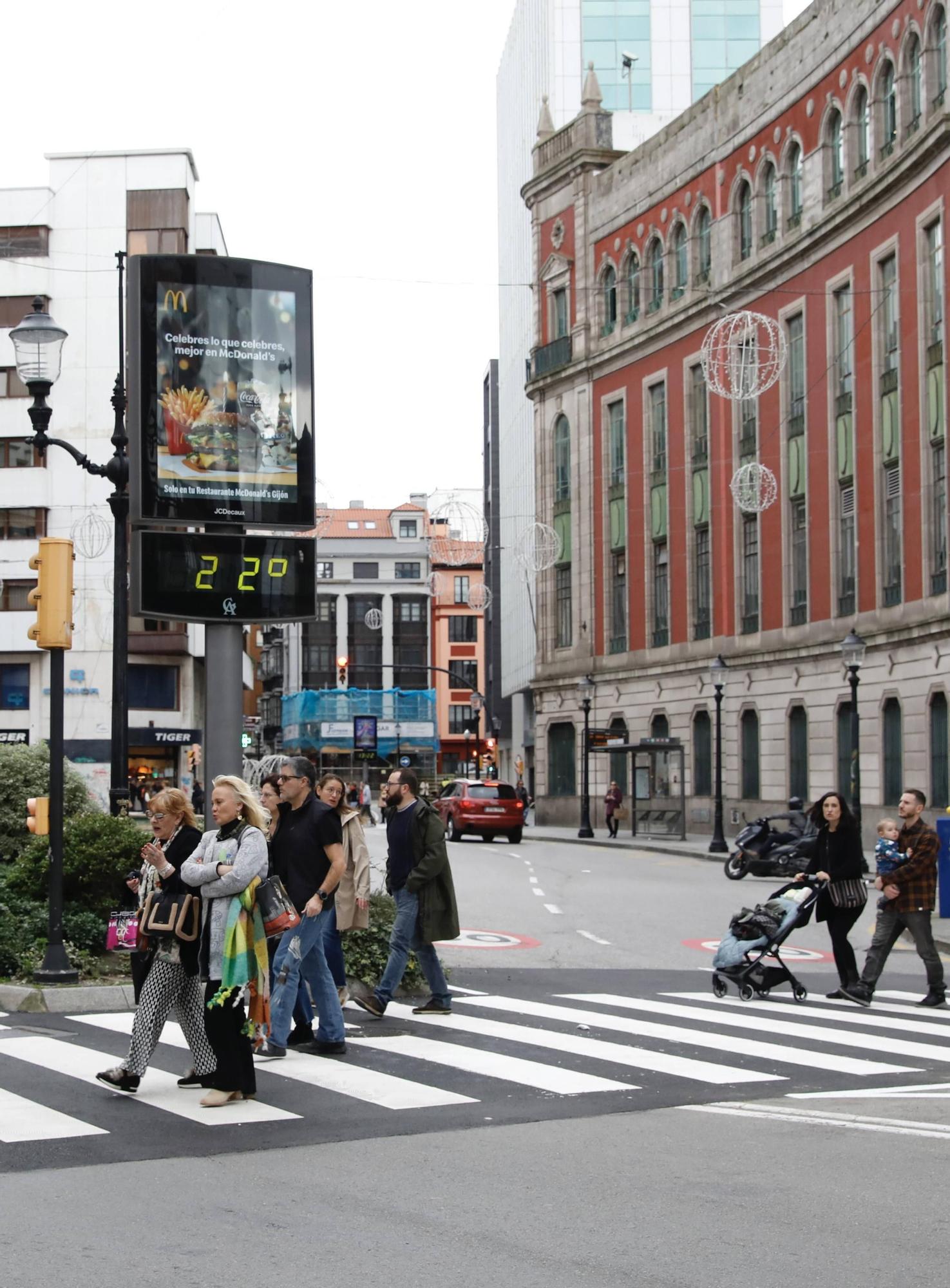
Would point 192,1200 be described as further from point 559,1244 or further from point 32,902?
point 32,902

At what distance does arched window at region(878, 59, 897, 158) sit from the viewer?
1644 inches

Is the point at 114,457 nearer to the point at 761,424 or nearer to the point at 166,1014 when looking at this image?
the point at 166,1014

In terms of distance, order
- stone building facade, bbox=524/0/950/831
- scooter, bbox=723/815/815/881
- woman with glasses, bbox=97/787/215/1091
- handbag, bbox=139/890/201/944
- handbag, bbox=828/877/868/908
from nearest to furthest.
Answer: handbag, bbox=139/890/201/944 → woman with glasses, bbox=97/787/215/1091 → handbag, bbox=828/877/868/908 → scooter, bbox=723/815/815/881 → stone building facade, bbox=524/0/950/831

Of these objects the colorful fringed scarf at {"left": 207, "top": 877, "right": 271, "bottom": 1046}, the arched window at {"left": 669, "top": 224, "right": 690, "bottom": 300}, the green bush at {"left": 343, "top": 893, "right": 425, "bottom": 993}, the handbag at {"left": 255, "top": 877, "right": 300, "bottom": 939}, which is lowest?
the green bush at {"left": 343, "top": 893, "right": 425, "bottom": 993}

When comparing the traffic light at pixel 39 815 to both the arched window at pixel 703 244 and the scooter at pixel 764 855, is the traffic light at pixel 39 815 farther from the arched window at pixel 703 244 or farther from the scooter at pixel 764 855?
the arched window at pixel 703 244

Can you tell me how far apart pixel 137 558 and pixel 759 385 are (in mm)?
24025

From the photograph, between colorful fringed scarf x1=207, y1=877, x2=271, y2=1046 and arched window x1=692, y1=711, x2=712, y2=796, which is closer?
A: colorful fringed scarf x1=207, y1=877, x2=271, y2=1046

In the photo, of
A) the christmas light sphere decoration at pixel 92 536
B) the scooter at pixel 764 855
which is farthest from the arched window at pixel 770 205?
the scooter at pixel 764 855

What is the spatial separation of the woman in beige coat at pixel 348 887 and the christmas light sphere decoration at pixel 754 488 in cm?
2852

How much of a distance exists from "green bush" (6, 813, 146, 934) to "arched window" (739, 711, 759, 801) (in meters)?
36.2

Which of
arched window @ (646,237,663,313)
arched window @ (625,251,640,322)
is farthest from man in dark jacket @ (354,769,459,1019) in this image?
arched window @ (625,251,640,322)

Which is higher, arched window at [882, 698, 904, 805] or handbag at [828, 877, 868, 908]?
arched window at [882, 698, 904, 805]

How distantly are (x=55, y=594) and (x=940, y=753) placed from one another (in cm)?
2829

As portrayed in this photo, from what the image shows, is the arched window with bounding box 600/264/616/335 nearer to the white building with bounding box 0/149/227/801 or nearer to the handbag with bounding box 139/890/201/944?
the white building with bounding box 0/149/227/801
